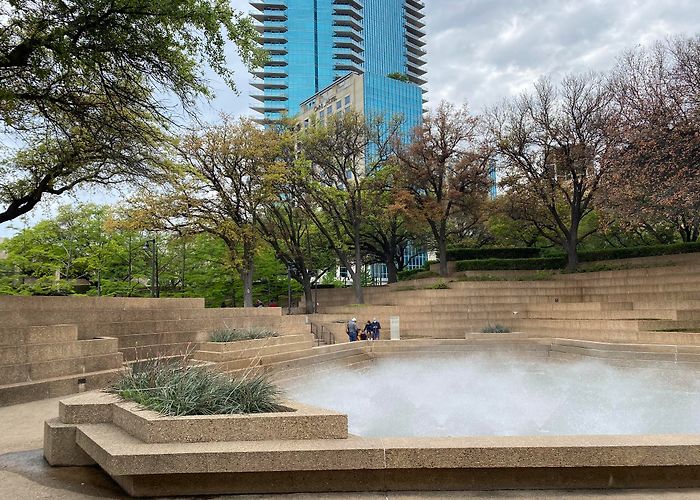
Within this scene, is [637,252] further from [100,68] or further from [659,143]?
[100,68]

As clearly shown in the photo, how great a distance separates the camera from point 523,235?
40156mm

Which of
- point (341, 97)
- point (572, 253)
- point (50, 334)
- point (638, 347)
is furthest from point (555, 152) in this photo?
point (341, 97)

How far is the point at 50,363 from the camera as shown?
375 inches

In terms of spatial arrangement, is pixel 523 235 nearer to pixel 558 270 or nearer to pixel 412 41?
pixel 558 270

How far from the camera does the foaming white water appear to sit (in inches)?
294

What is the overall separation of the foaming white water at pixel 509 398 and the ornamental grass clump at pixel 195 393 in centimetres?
239

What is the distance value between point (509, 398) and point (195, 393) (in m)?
6.93

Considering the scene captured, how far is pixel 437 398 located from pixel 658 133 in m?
17.6

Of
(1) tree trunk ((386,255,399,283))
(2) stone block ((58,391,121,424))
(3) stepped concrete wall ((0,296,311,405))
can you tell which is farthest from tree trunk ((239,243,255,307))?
(2) stone block ((58,391,121,424))

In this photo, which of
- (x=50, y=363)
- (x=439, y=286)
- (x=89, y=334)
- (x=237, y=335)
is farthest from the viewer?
(x=439, y=286)

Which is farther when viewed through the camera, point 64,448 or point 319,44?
point 319,44

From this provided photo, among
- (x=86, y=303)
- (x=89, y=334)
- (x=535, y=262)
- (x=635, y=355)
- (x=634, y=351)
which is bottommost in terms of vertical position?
(x=635, y=355)

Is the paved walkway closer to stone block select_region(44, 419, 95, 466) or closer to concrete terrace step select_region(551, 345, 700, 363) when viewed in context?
stone block select_region(44, 419, 95, 466)

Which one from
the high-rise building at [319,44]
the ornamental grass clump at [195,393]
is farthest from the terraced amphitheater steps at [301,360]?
the high-rise building at [319,44]
